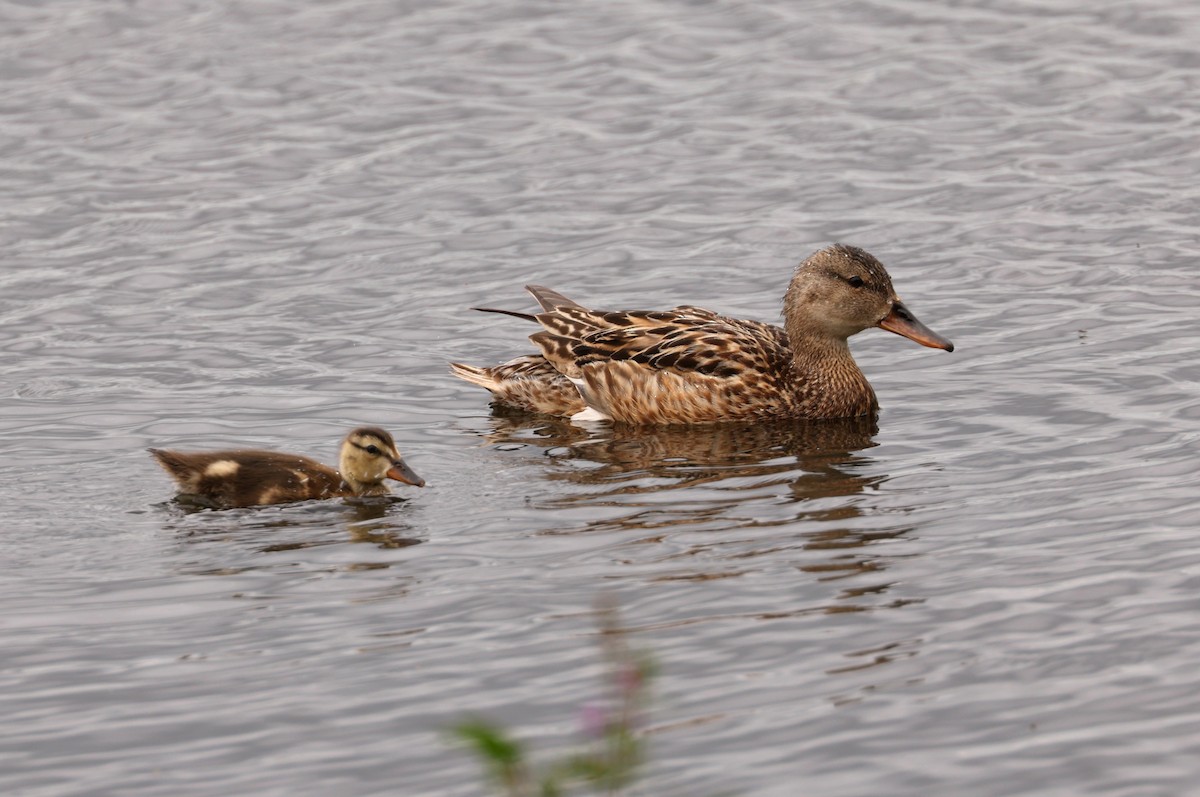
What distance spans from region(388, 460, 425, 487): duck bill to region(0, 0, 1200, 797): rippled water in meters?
0.25

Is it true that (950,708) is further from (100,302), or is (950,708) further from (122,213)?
(122,213)

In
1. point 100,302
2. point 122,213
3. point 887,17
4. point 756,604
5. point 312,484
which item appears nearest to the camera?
point 756,604

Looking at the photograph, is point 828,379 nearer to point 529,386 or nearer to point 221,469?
point 529,386

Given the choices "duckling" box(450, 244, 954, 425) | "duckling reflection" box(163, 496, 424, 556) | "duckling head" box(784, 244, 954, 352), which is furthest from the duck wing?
"duckling reflection" box(163, 496, 424, 556)

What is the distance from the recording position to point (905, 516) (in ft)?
30.5

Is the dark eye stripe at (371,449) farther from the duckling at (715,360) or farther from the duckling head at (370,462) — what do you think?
the duckling at (715,360)

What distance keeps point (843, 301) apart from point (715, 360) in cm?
87

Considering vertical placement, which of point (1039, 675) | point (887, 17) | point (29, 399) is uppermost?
point (887, 17)

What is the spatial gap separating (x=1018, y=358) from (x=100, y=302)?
6.05 meters

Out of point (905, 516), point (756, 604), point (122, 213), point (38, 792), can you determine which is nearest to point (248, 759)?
point (38, 792)

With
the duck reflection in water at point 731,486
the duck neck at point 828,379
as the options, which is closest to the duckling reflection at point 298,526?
the duck reflection in water at point 731,486

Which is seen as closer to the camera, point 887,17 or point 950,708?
point 950,708

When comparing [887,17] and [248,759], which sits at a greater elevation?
[887,17]

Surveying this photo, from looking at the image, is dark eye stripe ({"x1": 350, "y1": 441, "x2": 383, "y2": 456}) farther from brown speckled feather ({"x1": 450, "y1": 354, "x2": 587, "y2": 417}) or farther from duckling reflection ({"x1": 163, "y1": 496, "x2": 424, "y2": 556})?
brown speckled feather ({"x1": 450, "y1": 354, "x2": 587, "y2": 417})
